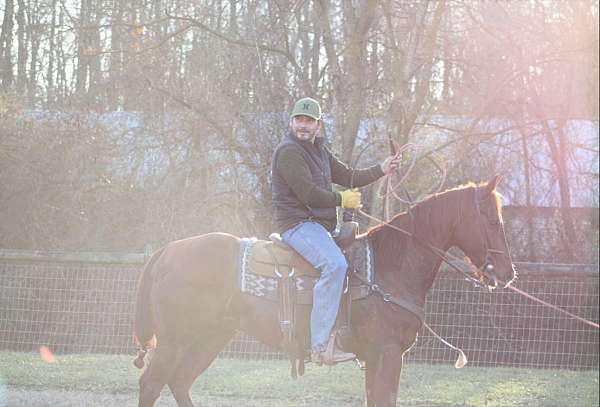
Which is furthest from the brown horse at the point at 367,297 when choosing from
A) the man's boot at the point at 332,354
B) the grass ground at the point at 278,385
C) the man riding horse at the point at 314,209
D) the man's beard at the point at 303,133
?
the grass ground at the point at 278,385

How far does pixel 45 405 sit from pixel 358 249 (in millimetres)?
3785

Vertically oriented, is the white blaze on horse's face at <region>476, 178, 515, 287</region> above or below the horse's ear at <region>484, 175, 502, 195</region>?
below

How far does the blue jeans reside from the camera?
628cm

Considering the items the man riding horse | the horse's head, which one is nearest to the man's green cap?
the man riding horse

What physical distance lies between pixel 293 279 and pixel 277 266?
0.56ft

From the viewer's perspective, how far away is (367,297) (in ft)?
21.1

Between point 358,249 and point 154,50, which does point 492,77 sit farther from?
point 358,249

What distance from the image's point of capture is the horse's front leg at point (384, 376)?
6137 millimetres

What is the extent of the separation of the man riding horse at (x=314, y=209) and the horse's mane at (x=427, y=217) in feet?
1.33

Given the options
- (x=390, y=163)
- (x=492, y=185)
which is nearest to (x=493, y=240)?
(x=492, y=185)

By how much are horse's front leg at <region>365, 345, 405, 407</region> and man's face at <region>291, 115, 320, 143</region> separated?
1748mm

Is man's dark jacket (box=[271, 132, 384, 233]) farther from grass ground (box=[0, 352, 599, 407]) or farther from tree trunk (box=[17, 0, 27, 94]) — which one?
tree trunk (box=[17, 0, 27, 94])

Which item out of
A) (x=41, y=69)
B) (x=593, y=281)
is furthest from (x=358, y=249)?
(x=41, y=69)

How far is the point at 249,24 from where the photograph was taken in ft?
47.6
